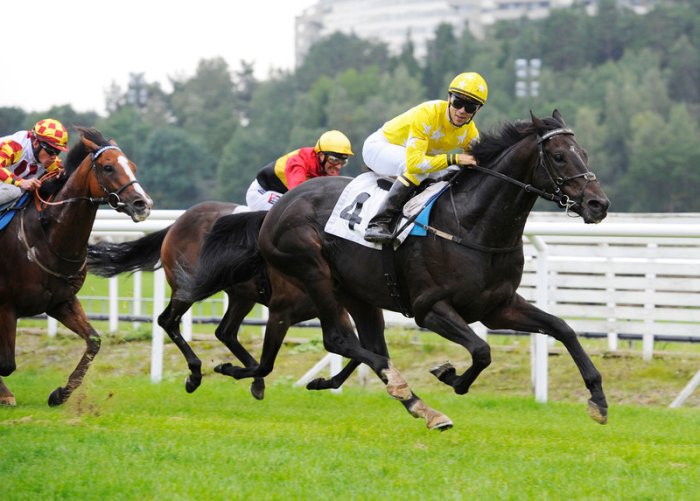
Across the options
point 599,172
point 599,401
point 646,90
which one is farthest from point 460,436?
point 646,90

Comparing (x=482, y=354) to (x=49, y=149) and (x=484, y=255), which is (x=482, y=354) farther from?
(x=49, y=149)

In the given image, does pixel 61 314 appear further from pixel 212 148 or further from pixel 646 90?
pixel 212 148

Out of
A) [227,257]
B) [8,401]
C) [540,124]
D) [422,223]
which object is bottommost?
[8,401]

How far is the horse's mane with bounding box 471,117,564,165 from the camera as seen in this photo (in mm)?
5902

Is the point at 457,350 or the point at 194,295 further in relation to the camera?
the point at 457,350

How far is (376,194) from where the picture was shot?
20.4 feet

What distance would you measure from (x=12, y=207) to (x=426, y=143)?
296 centimetres

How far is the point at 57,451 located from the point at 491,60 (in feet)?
291

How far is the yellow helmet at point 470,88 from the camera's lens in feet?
19.1

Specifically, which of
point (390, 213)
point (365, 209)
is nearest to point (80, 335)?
point (365, 209)

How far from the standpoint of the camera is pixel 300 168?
7578 millimetres

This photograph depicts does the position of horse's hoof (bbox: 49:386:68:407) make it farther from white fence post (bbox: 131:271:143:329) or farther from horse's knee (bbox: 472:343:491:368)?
horse's knee (bbox: 472:343:491:368)

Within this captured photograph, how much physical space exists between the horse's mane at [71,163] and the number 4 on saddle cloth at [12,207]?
0.37 ft

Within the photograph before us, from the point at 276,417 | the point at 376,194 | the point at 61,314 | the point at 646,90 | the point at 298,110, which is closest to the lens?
the point at 376,194
